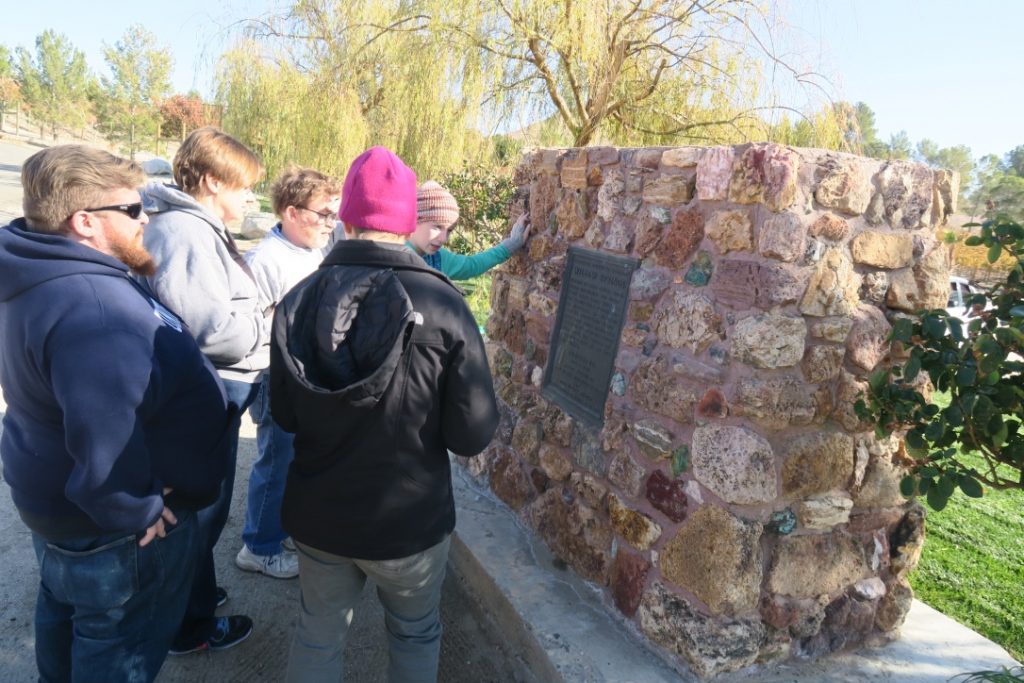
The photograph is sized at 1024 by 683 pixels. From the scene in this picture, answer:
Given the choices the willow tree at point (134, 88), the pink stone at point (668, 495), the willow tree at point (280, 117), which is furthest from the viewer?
the willow tree at point (134, 88)

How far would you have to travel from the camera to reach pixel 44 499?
68.3 inches

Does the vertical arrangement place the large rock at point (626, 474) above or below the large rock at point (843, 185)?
below

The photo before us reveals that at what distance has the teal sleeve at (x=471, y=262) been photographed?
3.36m

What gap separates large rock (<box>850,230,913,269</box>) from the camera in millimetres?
2148

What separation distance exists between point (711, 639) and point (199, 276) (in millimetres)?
2100

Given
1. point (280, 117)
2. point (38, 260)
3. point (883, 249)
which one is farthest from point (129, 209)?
point (280, 117)

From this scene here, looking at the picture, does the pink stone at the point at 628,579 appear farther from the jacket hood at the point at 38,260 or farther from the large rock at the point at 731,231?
the jacket hood at the point at 38,260

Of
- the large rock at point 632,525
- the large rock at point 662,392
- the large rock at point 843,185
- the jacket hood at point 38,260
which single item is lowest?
the large rock at point 632,525

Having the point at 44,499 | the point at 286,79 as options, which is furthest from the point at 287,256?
the point at 286,79

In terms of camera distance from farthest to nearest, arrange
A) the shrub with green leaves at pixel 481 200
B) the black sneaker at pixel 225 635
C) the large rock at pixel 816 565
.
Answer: the shrub with green leaves at pixel 481 200 < the black sneaker at pixel 225 635 < the large rock at pixel 816 565

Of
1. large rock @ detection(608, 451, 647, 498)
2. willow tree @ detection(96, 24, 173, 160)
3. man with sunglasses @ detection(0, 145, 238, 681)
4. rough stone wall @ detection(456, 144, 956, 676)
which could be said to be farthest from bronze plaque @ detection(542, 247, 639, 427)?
willow tree @ detection(96, 24, 173, 160)

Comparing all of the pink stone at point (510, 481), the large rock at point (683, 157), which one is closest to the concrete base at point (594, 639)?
the pink stone at point (510, 481)

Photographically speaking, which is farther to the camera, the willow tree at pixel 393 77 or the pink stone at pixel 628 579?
the willow tree at pixel 393 77

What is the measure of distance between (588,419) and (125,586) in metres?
1.74
